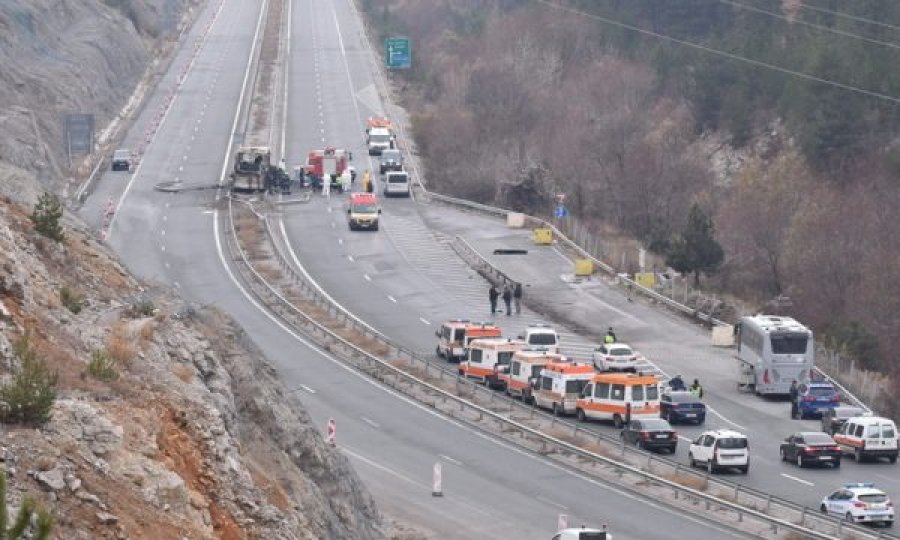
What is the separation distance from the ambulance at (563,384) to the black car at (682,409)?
208cm

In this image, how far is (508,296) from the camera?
62.2 meters

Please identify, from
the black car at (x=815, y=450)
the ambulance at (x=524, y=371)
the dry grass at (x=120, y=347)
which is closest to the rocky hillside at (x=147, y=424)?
the dry grass at (x=120, y=347)

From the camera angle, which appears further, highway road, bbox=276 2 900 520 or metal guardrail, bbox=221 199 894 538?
highway road, bbox=276 2 900 520

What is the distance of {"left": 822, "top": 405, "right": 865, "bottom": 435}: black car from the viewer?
44.2 meters

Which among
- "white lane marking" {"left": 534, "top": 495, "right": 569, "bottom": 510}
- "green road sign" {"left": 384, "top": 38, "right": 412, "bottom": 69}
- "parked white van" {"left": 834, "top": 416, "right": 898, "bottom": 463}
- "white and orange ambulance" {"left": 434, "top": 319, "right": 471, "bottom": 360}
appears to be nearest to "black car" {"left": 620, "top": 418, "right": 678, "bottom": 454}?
"parked white van" {"left": 834, "top": 416, "right": 898, "bottom": 463}

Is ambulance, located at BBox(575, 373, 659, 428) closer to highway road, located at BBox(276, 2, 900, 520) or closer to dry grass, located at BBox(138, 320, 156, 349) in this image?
highway road, located at BBox(276, 2, 900, 520)

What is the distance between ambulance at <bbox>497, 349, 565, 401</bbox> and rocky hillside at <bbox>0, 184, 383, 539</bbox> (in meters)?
19.7

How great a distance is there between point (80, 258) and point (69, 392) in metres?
8.69

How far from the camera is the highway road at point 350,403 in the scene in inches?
1484

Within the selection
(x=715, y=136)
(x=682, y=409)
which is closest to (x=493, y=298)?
(x=682, y=409)

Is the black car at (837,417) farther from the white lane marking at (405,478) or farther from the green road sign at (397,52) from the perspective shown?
the green road sign at (397,52)

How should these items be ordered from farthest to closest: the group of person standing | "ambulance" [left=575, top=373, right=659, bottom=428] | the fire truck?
1. the fire truck
2. the group of person standing
3. "ambulance" [left=575, top=373, right=659, bottom=428]

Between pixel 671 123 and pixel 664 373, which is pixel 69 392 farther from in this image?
pixel 671 123

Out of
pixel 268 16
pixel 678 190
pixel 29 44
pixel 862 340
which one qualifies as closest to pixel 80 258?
pixel 862 340
